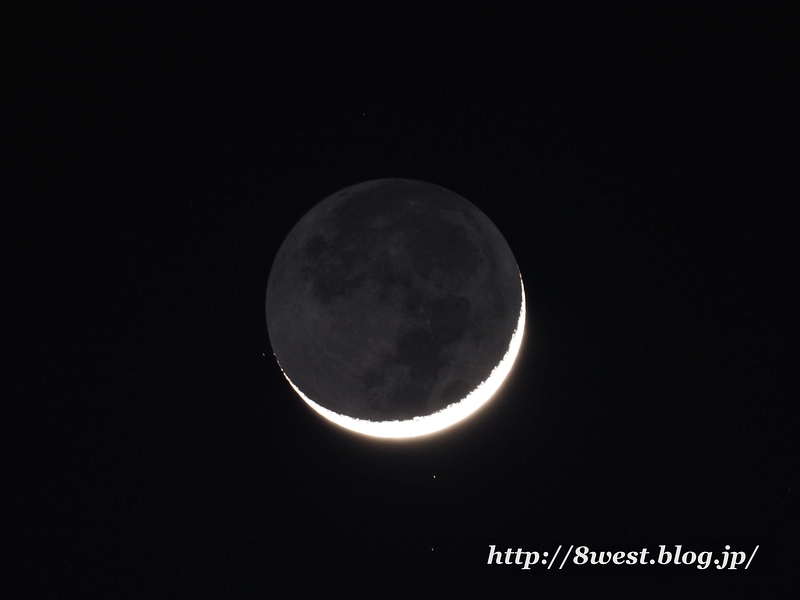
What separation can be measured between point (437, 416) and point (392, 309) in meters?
1.40

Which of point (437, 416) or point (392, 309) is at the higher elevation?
point (392, 309)

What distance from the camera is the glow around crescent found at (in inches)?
255

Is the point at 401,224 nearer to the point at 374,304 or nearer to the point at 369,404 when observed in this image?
the point at 374,304

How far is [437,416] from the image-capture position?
6.45 m

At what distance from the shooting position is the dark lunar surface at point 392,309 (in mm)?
6109

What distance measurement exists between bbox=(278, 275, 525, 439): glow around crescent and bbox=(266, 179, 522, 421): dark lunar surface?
12 centimetres

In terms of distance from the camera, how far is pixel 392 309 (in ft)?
20.0

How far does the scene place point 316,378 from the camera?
21.3 ft

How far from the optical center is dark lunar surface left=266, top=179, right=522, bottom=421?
241 inches

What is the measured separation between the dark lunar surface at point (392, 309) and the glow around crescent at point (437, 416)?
12cm

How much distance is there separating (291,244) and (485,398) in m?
3.13

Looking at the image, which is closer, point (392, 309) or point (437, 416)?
point (392, 309)

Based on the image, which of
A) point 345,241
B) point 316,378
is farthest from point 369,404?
point 345,241

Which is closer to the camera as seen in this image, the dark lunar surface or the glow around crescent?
the dark lunar surface
